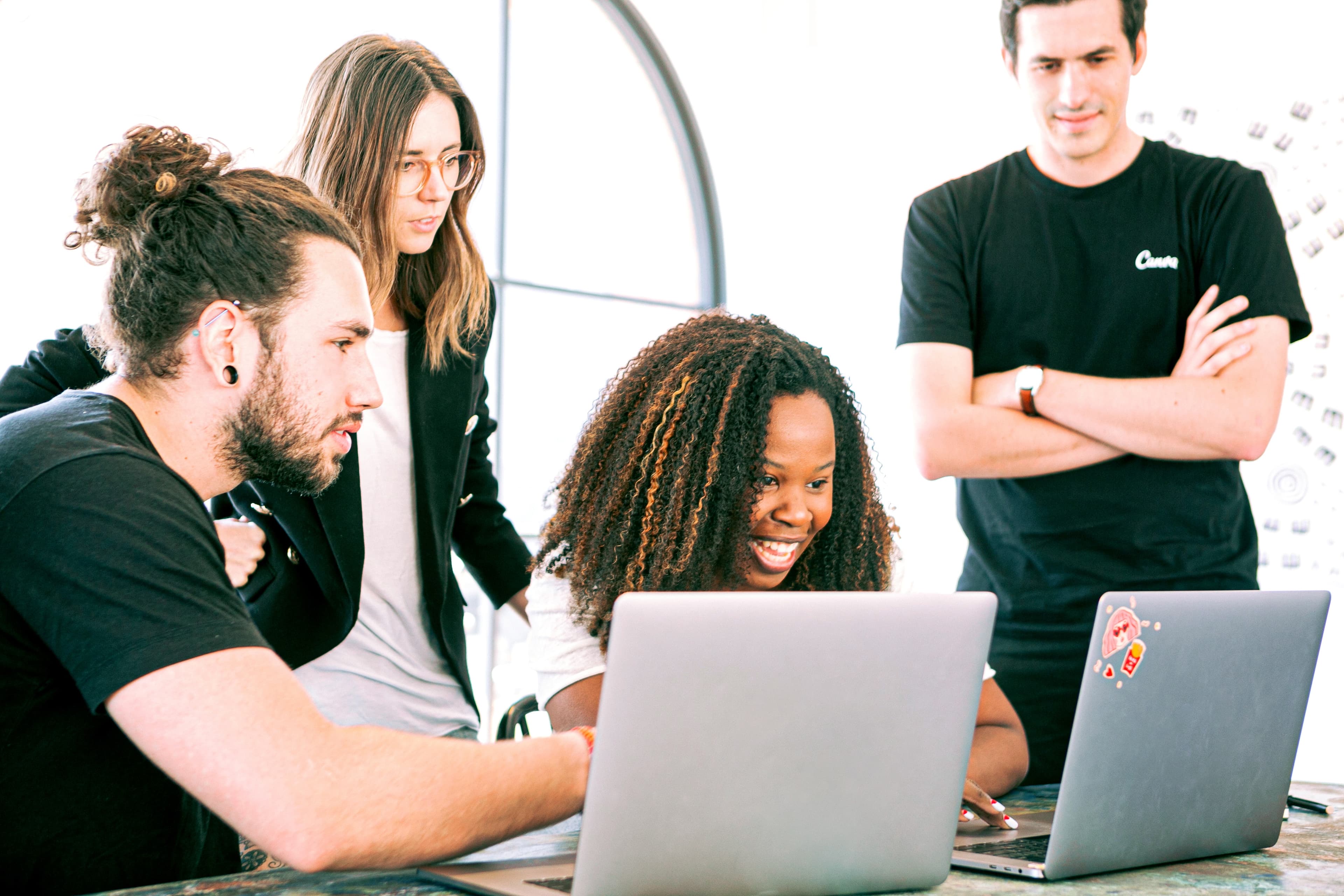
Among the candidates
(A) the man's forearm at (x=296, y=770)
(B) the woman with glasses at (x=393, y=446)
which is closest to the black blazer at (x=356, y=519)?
(B) the woman with glasses at (x=393, y=446)

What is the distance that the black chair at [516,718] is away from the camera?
1576 millimetres

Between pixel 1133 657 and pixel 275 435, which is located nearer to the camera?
pixel 1133 657

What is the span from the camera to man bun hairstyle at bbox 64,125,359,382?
1128mm

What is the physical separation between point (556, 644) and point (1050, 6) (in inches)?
47.2

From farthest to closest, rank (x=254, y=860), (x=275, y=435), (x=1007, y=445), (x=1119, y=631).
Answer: (x=1007, y=445) → (x=254, y=860) → (x=275, y=435) → (x=1119, y=631)

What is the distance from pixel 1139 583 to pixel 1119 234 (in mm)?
535

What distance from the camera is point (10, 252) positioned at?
3061 millimetres

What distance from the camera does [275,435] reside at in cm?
115

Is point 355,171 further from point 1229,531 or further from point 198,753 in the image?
point 1229,531

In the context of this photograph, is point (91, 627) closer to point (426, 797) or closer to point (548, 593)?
point (426, 797)

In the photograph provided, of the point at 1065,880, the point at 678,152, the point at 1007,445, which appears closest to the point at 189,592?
the point at 1065,880

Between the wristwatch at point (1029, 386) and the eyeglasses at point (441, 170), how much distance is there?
2.87 ft

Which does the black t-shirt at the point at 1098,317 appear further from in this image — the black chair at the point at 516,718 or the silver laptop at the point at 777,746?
the silver laptop at the point at 777,746

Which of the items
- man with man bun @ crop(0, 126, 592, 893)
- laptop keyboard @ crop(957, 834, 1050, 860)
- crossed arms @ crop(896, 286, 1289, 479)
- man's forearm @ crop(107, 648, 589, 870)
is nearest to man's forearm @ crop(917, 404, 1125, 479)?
crossed arms @ crop(896, 286, 1289, 479)
